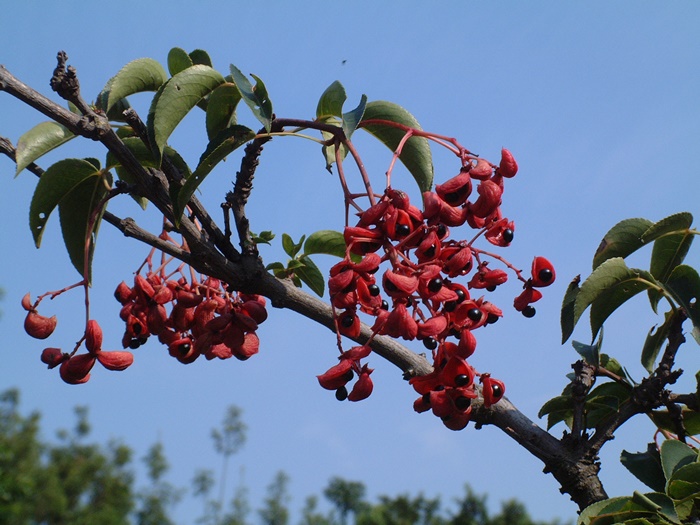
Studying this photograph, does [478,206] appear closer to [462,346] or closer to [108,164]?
[462,346]

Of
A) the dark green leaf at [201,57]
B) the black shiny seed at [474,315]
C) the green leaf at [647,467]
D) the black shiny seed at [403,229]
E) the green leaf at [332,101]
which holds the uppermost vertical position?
the dark green leaf at [201,57]

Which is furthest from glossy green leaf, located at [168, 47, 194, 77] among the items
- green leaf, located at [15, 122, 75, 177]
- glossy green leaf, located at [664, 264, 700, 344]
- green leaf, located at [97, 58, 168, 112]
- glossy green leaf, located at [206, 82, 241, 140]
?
glossy green leaf, located at [664, 264, 700, 344]

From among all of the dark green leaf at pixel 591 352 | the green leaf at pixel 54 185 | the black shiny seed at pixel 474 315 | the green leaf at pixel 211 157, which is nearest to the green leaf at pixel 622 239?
the dark green leaf at pixel 591 352

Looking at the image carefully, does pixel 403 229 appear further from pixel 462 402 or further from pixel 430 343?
pixel 462 402

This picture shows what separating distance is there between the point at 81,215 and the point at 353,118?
2.98 ft

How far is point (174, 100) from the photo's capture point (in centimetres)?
197

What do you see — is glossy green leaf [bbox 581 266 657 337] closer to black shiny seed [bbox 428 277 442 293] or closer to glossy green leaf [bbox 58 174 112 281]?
black shiny seed [bbox 428 277 442 293]

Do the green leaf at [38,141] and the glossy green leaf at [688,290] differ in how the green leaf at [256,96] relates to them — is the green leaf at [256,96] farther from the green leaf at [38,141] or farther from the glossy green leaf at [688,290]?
the glossy green leaf at [688,290]

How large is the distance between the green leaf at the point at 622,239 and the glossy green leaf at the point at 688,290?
5.4 inches

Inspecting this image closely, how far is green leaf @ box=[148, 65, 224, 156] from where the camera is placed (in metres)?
1.93

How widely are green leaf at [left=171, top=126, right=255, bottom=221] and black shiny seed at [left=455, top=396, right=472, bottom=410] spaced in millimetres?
819

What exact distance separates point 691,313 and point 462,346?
0.82 metres

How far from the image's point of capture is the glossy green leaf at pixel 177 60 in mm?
2314

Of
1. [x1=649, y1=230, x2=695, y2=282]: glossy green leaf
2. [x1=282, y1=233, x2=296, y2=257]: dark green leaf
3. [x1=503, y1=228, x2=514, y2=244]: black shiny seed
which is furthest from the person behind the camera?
[x1=282, y1=233, x2=296, y2=257]: dark green leaf
